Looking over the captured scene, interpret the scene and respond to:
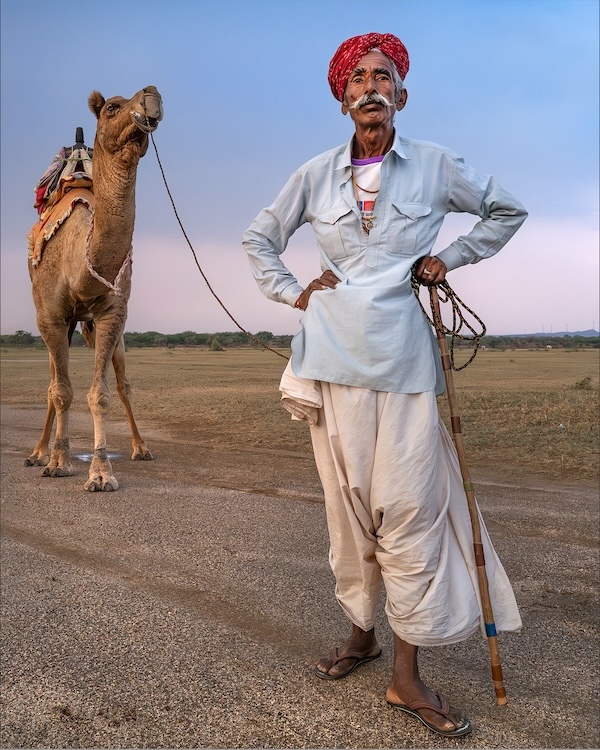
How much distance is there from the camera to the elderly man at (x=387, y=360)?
288cm

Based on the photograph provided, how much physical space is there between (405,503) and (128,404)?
7.50 m

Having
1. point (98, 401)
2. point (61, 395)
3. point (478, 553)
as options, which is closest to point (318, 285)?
point (478, 553)

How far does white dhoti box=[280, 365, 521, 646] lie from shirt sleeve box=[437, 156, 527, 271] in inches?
25.5

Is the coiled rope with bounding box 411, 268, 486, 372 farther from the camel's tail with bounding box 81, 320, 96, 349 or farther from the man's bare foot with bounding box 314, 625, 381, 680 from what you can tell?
the camel's tail with bounding box 81, 320, 96, 349

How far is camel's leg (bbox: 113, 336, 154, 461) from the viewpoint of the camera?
9.40 m

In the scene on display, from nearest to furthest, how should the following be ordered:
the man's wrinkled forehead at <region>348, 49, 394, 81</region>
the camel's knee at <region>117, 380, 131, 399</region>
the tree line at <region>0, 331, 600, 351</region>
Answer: the man's wrinkled forehead at <region>348, 49, 394, 81</region>
the camel's knee at <region>117, 380, 131, 399</region>
the tree line at <region>0, 331, 600, 351</region>

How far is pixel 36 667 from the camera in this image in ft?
11.5

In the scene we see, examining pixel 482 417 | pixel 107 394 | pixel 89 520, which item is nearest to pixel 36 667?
pixel 89 520

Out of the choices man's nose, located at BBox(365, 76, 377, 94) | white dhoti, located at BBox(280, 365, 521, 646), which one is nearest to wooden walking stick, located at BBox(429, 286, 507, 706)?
white dhoti, located at BBox(280, 365, 521, 646)

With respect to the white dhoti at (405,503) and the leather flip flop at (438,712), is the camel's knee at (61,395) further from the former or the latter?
the leather flip flop at (438,712)

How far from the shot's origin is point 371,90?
3.01m

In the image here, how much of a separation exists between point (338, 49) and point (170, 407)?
13758 mm

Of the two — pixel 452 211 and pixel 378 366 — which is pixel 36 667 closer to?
pixel 378 366

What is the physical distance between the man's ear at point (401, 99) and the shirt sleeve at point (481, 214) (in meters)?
0.35
